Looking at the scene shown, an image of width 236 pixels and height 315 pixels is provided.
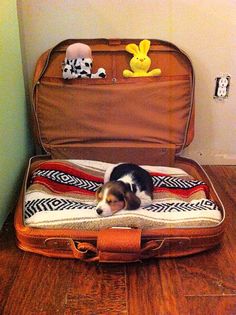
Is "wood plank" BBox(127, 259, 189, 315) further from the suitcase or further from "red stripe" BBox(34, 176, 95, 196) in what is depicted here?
the suitcase

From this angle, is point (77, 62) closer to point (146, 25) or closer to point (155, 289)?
point (146, 25)

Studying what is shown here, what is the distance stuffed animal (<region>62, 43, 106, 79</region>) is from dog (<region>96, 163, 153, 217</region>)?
18.2 inches

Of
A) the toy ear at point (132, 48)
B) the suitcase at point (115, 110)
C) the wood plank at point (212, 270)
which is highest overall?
the toy ear at point (132, 48)

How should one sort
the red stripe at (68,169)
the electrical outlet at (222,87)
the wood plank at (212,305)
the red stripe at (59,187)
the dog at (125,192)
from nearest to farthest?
the wood plank at (212,305), the dog at (125,192), the red stripe at (59,187), the red stripe at (68,169), the electrical outlet at (222,87)

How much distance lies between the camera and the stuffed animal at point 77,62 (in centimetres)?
136

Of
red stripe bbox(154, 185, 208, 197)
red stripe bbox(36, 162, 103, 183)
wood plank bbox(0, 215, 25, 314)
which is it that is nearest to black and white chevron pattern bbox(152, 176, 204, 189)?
red stripe bbox(154, 185, 208, 197)

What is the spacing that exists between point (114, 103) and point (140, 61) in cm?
21

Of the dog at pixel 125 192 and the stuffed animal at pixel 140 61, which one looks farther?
the stuffed animal at pixel 140 61

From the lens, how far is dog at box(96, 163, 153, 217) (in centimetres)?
106

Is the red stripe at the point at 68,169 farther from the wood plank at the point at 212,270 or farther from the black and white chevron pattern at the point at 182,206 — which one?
the wood plank at the point at 212,270

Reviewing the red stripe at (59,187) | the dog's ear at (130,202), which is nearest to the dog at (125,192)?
the dog's ear at (130,202)

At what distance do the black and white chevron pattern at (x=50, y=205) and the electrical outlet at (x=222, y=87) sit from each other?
862 mm

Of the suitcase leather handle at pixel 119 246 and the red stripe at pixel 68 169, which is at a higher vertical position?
the red stripe at pixel 68 169

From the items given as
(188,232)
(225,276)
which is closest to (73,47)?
(188,232)
